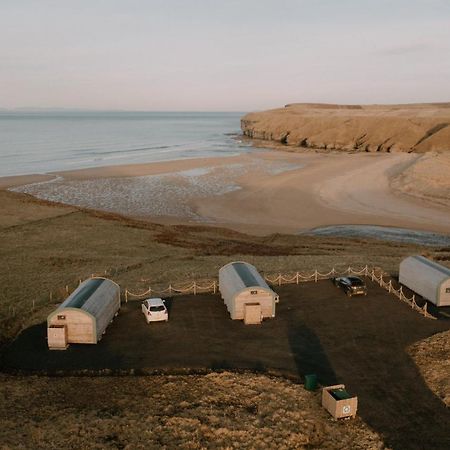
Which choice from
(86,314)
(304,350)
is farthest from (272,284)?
(86,314)

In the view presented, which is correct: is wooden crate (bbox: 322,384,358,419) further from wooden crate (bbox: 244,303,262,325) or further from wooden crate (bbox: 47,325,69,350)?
wooden crate (bbox: 47,325,69,350)

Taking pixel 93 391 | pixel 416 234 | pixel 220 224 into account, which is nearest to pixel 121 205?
pixel 220 224

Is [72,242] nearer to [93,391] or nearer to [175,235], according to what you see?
[175,235]

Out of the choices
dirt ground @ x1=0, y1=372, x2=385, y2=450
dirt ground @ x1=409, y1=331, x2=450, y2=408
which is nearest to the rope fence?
dirt ground @ x1=409, y1=331, x2=450, y2=408

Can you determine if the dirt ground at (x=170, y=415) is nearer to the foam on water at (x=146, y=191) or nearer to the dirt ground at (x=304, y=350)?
the dirt ground at (x=304, y=350)

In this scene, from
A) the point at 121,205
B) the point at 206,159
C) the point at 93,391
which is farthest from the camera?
the point at 206,159

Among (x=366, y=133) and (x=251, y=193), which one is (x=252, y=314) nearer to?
(x=251, y=193)

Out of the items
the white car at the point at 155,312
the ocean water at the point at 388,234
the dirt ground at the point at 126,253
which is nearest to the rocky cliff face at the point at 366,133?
the ocean water at the point at 388,234
